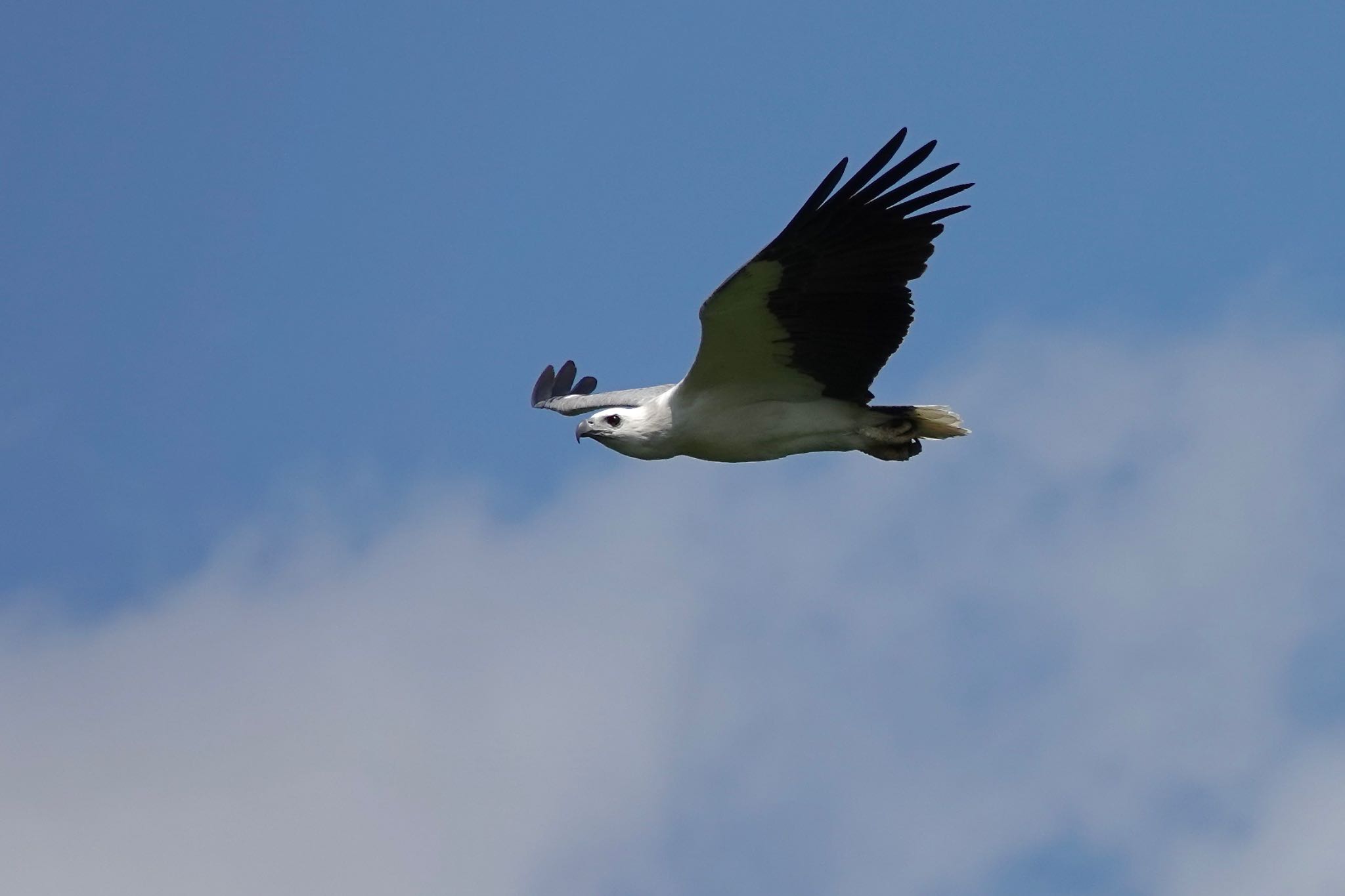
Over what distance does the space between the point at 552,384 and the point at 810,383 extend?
591cm

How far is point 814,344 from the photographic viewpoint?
14234 millimetres

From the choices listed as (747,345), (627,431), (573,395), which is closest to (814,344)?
(747,345)

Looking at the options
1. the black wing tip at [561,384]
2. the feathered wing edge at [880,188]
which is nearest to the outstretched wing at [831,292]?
the feathered wing edge at [880,188]

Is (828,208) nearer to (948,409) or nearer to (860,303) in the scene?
(860,303)

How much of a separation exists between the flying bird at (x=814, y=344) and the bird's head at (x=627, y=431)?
1 cm

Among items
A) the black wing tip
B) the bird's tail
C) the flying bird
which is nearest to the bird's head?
the flying bird

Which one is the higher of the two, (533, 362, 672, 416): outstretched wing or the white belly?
(533, 362, 672, 416): outstretched wing

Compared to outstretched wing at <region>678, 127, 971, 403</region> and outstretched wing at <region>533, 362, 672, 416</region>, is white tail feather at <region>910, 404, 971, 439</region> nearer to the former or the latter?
outstretched wing at <region>678, 127, 971, 403</region>

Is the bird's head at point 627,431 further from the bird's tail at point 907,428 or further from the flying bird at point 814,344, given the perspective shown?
the bird's tail at point 907,428

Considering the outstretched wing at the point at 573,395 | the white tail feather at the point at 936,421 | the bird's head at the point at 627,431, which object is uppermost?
the outstretched wing at the point at 573,395

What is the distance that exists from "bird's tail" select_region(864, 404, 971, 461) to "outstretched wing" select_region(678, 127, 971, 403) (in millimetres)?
383

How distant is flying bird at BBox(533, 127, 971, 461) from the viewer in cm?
1345

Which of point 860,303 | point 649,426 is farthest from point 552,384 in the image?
point 860,303

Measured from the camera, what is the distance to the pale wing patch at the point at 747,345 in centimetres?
1357
